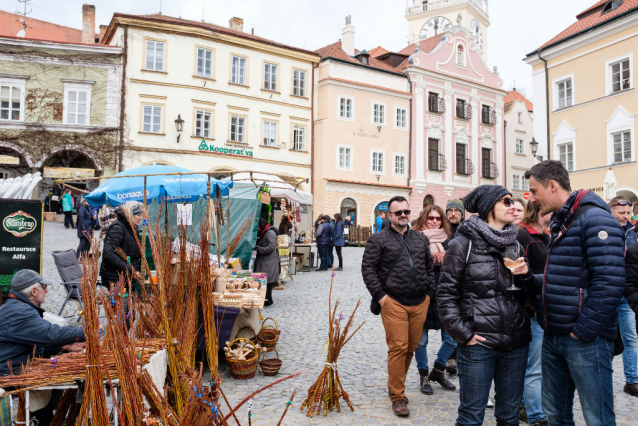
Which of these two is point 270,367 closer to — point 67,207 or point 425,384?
point 425,384

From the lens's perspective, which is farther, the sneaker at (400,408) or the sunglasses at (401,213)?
the sunglasses at (401,213)

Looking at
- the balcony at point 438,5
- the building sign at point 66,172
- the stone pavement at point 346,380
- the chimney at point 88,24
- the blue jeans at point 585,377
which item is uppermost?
the balcony at point 438,5

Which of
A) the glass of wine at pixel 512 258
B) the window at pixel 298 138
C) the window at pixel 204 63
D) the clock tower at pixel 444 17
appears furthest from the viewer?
the clock tower at pixel 444 17

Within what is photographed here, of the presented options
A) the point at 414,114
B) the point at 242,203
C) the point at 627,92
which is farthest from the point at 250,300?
the point at 414,114

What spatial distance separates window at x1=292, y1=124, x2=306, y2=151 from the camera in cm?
2712

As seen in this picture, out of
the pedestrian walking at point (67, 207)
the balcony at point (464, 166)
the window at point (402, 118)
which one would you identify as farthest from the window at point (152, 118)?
the balcony at point (464, 166)

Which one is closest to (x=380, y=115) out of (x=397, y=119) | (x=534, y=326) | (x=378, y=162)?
(x=397, y=119)

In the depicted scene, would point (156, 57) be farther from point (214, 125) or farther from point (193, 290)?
point (193, 290)

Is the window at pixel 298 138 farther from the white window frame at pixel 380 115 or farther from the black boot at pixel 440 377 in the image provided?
the black boot at pixel 440 377

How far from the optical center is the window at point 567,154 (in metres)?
23.8

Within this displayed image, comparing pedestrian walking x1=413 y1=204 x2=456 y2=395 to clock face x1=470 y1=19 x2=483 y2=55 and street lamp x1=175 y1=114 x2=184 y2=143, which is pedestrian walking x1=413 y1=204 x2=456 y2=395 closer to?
street lamp x1=175 y1=114 x2=184 y2=143

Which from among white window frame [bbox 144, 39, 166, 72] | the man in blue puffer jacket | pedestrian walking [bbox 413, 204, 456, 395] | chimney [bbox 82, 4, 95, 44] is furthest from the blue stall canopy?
chimney [bbox 82, 4, 95, 44]

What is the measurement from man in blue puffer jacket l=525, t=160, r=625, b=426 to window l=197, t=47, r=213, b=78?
2369 cm

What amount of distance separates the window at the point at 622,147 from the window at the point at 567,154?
82.0 inches
